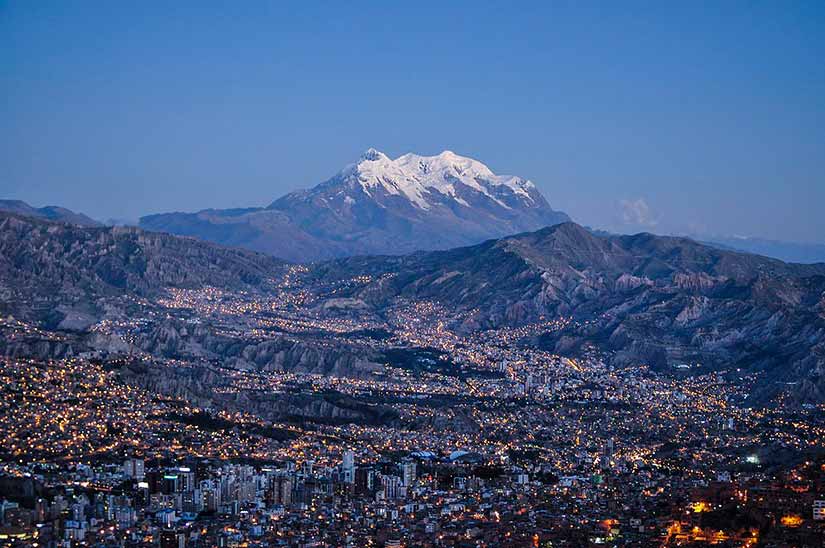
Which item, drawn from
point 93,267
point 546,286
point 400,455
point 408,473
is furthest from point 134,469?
point 93,267

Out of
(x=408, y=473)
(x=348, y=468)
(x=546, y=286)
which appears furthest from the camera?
(x=546, y=286)

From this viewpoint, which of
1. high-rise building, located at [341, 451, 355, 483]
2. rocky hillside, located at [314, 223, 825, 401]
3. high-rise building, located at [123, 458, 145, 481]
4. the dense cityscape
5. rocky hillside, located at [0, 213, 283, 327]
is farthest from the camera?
rocky hillside, located at [0, 213, 283, 327]

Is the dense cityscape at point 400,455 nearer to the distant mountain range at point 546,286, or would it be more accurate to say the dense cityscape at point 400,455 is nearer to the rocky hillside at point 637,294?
the distant mountain range at point 546,286

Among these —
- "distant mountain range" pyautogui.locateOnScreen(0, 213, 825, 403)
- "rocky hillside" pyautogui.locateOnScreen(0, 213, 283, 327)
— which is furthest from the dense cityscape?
"rocky hillside" pyautogui.locateOnScreen(0, 213, 283, 327)

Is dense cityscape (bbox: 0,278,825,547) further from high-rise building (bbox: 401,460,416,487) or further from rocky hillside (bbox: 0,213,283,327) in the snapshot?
rocky hillside (bbox: 0,213,283,327)

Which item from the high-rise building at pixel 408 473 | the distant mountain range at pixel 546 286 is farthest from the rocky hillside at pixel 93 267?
the high-rise building at pixel 408 473

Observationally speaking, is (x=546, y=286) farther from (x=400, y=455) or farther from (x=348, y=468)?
(x=348, y=468)

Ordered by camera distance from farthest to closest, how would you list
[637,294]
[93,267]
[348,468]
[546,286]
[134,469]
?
[93,267] → [546,286] → [637,294] → [348,468] → [134,469]

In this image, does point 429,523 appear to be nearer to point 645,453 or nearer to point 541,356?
point 645,453

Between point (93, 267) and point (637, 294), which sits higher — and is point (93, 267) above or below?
above
